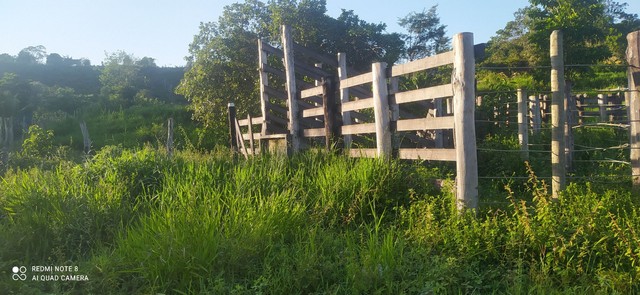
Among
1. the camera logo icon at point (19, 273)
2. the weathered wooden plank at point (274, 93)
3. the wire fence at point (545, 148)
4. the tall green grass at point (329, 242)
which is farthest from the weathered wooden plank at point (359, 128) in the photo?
the camera logo icon at point (19, 273)

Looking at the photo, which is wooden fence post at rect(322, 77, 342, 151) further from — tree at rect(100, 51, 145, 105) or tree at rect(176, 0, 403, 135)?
tree at rect(100, 51, 145, 105)

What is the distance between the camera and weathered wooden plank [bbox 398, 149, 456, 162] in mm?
5875

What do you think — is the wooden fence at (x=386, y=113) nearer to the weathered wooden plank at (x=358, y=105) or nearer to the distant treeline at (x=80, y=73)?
the weathered wooden plank at (x=358, y=105)

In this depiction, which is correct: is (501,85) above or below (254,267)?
above

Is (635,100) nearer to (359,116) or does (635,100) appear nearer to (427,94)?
(427,94)

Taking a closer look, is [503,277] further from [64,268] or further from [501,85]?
Answer: [501,85]

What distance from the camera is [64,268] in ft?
14.6

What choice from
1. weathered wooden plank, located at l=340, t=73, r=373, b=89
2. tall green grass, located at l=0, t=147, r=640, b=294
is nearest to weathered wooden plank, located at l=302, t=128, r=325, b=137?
weathered wooden plank, located at l=340, t=73, r=373, b=89

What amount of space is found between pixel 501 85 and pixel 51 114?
28191 mm

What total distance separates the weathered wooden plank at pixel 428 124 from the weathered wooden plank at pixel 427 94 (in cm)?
26

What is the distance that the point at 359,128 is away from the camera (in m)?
8.04

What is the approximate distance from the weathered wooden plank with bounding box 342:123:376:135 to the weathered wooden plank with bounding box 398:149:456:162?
0.76 meters

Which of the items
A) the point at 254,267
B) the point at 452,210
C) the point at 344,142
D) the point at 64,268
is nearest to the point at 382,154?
the point at 452,210

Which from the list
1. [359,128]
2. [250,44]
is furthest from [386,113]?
[250,44]
